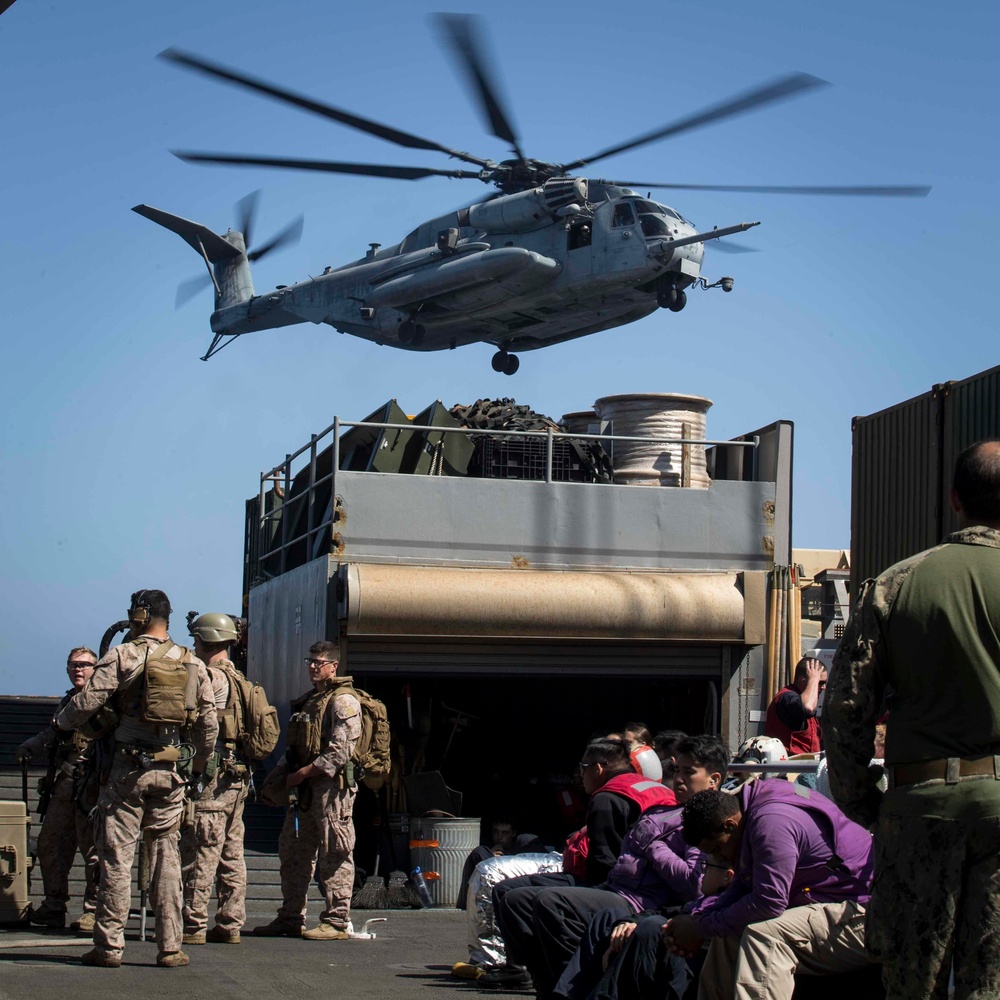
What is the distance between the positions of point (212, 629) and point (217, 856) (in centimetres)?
133

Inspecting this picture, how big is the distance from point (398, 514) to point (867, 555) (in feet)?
15.4

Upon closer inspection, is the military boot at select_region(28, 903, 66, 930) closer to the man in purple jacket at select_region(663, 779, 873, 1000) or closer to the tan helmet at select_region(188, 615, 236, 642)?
the tan helmet at select_region(188, 615, 236, 642)

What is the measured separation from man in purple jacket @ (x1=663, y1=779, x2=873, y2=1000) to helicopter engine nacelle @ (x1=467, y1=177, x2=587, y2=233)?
17451 mm

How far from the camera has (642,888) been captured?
6125 mm

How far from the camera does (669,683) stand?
15234 millimetres

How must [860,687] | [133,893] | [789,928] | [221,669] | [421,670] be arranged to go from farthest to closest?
[421,670]
[133,893]
[221,669]
[789,928]
[860,687]

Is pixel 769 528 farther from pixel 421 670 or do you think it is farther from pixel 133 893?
pixel 133 893

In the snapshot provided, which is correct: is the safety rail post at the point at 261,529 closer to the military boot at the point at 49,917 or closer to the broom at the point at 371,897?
the broom at the point at 371,897

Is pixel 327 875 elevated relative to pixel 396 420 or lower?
lower

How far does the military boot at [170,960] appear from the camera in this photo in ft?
24.0

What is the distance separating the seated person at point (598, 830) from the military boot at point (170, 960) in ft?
5.84

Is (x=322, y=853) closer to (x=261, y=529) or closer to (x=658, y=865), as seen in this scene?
(x=658, y=865)

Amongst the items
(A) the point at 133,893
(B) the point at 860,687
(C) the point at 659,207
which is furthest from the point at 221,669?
(C) the point at 659,207

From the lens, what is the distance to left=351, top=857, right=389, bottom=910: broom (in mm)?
11234
